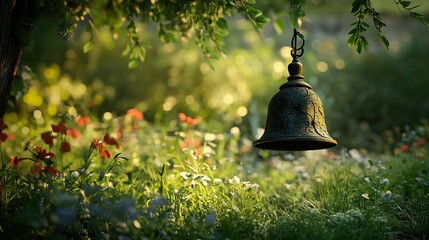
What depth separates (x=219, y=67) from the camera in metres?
10.0

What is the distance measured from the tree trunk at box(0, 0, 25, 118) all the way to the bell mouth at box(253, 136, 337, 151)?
1.87 meters

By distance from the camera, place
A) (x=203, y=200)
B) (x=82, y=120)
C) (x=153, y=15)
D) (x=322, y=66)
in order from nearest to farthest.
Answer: (x=203, y=200) → (x=153, y=15) → (x=82, y=120) → (x=322, y=66)

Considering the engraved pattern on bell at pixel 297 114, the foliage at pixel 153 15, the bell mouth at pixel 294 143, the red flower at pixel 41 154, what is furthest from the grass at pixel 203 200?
the foliage at pixel 153 15

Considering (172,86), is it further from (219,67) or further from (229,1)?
(229,1)

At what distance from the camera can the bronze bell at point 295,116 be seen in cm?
380

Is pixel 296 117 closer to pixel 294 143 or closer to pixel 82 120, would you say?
pixel 294 143

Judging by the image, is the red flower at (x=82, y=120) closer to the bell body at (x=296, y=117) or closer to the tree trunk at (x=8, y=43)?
the tree trunk at (x=8, y=43)

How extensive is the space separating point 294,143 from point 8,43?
2288mm

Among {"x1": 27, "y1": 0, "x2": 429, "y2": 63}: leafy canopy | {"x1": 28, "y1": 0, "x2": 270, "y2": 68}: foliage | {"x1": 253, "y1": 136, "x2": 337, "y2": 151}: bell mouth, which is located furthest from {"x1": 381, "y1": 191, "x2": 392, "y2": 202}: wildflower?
{"x1": 28, "y1": 0, "x2": 270, "y2": 68}: foliage

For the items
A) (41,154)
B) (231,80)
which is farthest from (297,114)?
→ (231,80)

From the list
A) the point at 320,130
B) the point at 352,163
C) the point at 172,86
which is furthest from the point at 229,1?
the point at 172,86

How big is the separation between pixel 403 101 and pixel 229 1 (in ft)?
22.4

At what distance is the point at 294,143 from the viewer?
168 inches

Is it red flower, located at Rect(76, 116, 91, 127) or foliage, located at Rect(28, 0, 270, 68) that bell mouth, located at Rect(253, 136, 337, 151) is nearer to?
foliage, located at Rect(28, 0, 270, 68)
